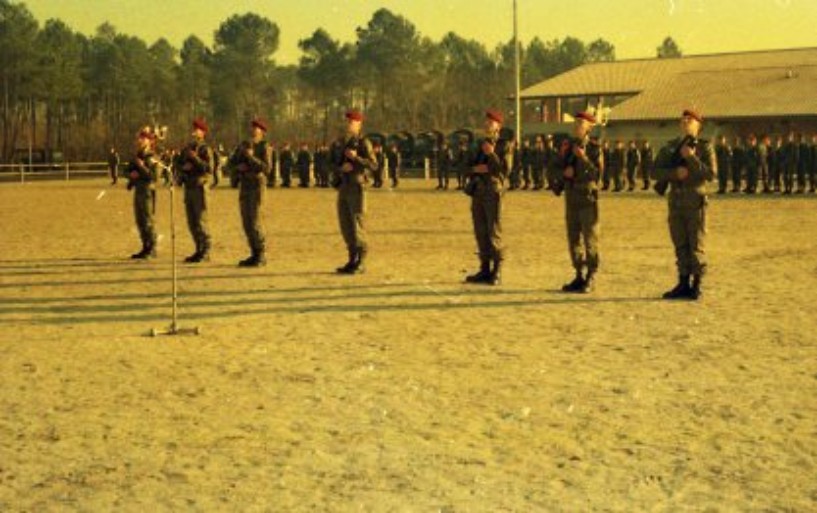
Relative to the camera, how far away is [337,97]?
112 metres

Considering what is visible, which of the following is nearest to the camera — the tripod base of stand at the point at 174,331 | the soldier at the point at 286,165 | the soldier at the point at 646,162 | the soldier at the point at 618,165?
the tripod base of stand at the point at 174,331

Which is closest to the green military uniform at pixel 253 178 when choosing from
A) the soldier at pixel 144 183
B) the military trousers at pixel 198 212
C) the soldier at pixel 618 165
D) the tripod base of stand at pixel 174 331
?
the military trousers at pixel 198 212

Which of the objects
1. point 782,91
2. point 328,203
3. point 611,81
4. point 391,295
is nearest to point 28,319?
point 391,295

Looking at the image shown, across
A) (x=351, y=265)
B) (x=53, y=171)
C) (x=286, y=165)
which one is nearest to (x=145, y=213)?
(x=351, y=265)

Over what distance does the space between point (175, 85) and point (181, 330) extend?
3258 inches

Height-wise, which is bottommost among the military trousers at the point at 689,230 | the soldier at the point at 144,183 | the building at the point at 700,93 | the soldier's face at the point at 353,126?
the military trousers at the point at 689,230

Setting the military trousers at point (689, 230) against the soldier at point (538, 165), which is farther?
the soldier at point (538, 165)

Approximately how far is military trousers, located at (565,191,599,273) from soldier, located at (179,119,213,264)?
5.48 meters

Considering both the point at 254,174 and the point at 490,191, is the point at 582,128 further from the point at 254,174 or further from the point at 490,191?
the point at 254,174

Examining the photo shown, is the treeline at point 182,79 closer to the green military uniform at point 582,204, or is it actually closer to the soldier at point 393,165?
the soldier at point 393,165

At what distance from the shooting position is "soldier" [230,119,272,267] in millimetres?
14484

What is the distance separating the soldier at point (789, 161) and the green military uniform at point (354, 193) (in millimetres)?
20604

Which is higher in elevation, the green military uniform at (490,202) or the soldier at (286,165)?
the soldier at (286,165)

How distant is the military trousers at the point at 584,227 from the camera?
12.0 m
